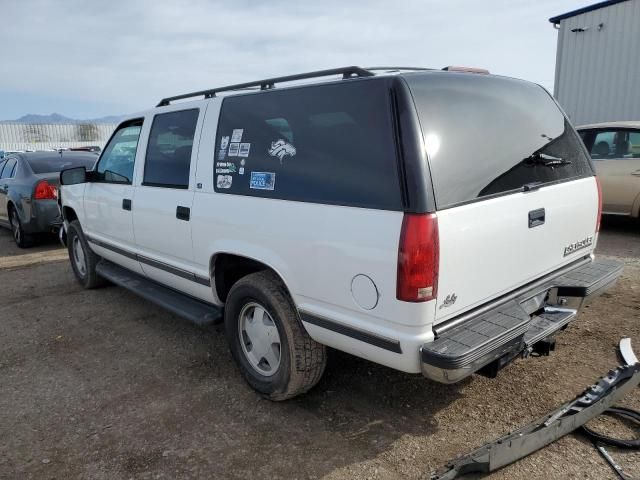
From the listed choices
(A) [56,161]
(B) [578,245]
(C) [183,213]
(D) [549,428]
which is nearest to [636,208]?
(B) [578,245]

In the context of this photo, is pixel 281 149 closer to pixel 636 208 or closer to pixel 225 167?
pixel 225 167

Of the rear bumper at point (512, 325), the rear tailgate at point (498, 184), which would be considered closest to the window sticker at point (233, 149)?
the rear tailgate at point (498, 184)

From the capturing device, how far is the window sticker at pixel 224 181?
3186 millimetres

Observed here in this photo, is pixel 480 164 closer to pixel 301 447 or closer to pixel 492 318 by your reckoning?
pixel 492 318

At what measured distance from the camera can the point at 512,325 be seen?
2.44 meters

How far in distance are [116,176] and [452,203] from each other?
3.43 meters

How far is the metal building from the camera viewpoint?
11914 mm

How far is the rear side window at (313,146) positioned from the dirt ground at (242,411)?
1.36 metres

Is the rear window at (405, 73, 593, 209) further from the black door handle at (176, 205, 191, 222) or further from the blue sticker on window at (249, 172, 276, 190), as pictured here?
the black door handle at (176, 205, 191, 222)

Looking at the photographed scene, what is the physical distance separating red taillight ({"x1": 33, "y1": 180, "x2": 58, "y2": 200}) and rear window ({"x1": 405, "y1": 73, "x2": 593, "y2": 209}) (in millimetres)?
7151

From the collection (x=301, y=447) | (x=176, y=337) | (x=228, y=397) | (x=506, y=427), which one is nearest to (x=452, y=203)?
(x=506, y=427)

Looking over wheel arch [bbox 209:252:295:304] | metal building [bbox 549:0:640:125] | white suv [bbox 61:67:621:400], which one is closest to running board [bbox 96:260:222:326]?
white suv [bbox 61:67:621:400]

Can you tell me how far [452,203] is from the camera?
2314 mm

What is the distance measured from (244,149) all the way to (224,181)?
0.89 feet
